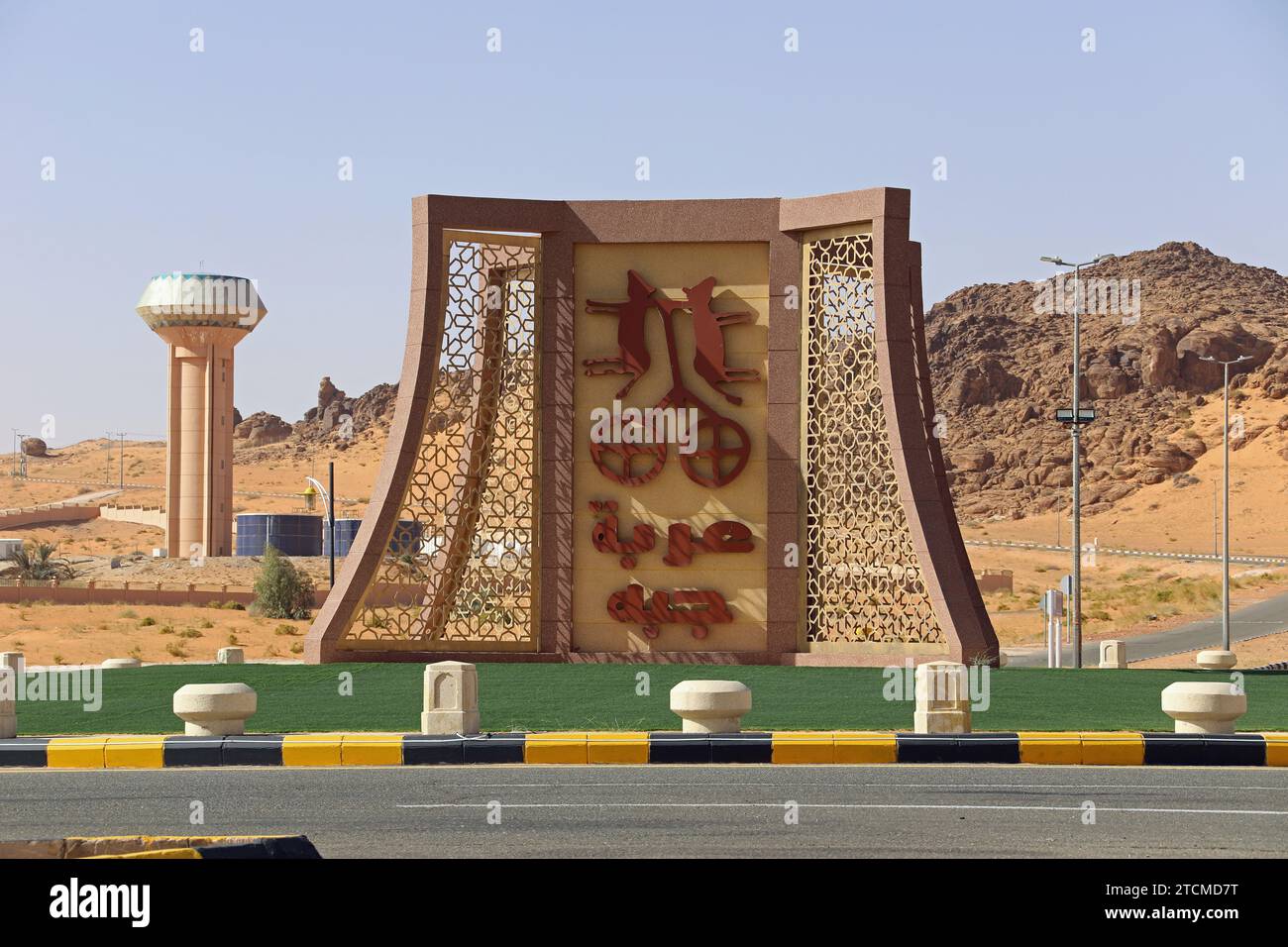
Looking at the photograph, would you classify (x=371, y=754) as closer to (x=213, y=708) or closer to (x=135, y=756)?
(x=213, y=708)

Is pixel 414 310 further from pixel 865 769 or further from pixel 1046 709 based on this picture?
pixel 865 769

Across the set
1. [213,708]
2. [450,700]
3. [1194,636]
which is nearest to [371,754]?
[450,700]

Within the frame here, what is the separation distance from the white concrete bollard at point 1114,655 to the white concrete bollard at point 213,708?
674 inches

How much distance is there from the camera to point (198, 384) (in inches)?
3206

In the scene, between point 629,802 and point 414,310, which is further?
point 414,310

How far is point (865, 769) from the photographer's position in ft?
46.2

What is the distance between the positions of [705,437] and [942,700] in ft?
30.1

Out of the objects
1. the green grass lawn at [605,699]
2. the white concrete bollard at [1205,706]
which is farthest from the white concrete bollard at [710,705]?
the white concrete bollard at [1205,706]

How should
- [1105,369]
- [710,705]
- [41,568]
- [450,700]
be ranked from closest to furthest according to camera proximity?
[710,705], [450,700], [41,568], [1105,369]

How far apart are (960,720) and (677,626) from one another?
905 centimetres

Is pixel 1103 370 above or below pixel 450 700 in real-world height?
above

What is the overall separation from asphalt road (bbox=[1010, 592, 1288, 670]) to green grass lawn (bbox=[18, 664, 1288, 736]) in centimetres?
2102
